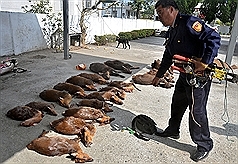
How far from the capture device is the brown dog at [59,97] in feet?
12.9

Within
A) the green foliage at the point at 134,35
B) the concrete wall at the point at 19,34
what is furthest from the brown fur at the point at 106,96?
the green foliage at the point at 134,35

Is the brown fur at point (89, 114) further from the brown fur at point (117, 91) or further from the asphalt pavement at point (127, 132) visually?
the brown fur at point (117, 91)

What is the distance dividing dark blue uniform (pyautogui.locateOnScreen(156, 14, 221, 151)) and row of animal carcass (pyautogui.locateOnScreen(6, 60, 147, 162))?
1.22 meters

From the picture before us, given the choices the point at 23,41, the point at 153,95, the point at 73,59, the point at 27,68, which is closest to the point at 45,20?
the point at 23,41

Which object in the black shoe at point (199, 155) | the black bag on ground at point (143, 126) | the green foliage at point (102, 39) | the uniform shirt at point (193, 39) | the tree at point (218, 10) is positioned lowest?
the black shoe at point (199, 155)

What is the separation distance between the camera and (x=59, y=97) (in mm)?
4027

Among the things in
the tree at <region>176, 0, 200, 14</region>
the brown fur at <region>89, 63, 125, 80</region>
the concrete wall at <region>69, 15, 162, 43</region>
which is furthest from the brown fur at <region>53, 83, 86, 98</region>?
the tree at <region>176, 0, 200, 14</region>

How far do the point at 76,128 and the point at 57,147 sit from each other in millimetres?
438

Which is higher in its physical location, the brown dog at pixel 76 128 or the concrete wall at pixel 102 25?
the concrete wall at pixel 102 25

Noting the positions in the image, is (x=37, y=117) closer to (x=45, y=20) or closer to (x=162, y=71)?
(x=162, y=71)

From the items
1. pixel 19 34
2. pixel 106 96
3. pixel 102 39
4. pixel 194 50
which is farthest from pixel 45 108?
pixel 102 39

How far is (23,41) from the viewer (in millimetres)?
8773

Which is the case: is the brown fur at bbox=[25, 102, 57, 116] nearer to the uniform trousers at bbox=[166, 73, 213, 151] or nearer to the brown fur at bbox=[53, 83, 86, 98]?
the brown fur at bbox=[53, 83, 86, 98]

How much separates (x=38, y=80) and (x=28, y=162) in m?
3.20
